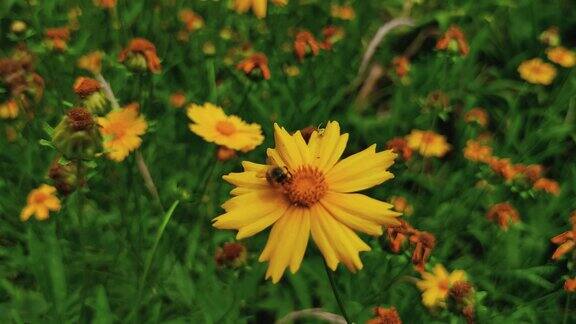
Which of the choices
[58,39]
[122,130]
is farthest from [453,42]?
[58,39]

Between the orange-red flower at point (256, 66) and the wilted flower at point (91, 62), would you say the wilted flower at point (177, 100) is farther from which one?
the orange-red flower at point (256, 66)

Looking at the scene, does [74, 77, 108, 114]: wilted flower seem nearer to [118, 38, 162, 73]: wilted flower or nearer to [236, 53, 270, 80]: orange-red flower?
[118, 38, 162, 73]: wilted flower

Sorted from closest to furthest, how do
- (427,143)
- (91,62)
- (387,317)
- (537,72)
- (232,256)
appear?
1. (387,317)
2. (232,256)
3. (91,62)
4. (427,143)
5. (537,72)

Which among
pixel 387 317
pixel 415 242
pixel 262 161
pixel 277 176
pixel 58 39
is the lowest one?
pixel 262 161

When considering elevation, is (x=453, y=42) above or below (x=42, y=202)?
above

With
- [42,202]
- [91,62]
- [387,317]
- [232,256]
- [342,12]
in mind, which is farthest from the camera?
[342,12]

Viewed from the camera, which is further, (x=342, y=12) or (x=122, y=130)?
(x=342, y=12)

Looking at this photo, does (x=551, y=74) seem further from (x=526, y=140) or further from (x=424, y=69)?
(x=424, y=69)

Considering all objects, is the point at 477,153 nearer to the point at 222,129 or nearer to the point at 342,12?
the point at 222,129
